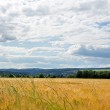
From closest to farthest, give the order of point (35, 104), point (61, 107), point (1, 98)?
point (61, 107), point (35, 104), point (1, 98)

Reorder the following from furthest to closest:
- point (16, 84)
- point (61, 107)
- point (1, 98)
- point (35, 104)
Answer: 1. point (16, 84)
2. point (1, 98)
3. point (35, 104)
4. point (61, 107)

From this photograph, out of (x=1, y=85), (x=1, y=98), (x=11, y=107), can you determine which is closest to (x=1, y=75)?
(x=1, y=85)

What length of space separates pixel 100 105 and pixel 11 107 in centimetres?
139

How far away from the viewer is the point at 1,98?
5.89 m

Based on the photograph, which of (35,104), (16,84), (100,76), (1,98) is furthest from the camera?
(100,76)

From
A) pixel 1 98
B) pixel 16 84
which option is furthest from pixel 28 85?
pixel 1 98

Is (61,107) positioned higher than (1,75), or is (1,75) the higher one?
(1,75)

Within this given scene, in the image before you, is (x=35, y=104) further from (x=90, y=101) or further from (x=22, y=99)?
(x=90, y=101)

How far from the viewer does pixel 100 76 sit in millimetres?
62188

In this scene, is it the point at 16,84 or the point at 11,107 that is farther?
the point at 16,84

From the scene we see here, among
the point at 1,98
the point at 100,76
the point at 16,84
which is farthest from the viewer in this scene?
the point at 100,76

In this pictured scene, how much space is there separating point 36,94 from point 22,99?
0.38 metres

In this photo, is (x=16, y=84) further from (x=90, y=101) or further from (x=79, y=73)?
(x=79, y=73)

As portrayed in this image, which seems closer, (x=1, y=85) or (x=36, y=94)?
(x=36, y=94)
